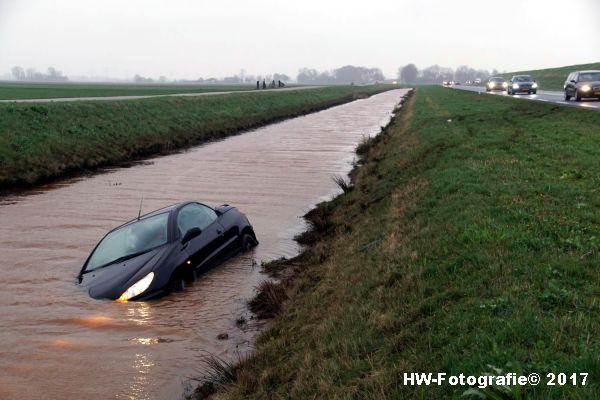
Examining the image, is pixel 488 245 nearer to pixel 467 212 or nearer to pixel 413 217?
pixel 467 212

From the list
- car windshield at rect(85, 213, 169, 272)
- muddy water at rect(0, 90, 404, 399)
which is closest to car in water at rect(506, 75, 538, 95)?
muddy water at rect(0, 90, 404, 399)

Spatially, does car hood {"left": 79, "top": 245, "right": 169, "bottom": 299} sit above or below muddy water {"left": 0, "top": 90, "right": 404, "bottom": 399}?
above

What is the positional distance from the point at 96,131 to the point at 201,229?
810 inches

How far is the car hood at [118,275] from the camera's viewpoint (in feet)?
28.6

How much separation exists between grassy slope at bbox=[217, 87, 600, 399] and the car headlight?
2.31 meters

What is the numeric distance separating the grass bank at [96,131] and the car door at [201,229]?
12.4 meters

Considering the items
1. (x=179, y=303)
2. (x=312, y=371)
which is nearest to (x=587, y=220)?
(x=312, y=371)

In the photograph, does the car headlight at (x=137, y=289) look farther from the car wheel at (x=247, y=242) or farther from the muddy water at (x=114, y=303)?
the car wheel at (x=247, y=242)

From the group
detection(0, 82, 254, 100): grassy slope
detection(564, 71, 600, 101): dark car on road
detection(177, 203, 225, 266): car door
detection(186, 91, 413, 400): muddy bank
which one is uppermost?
detection(0, 82, 254, 100): grassy slope

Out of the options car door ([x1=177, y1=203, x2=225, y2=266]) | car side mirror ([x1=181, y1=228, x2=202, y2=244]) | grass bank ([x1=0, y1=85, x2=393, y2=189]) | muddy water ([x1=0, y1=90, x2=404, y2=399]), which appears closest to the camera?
muddy water ([x1=0, y1=90, x2=404, y2=399])

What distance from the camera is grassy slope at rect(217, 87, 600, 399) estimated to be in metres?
4.68

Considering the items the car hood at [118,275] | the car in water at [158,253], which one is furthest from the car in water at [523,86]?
the car hood at [118,275]

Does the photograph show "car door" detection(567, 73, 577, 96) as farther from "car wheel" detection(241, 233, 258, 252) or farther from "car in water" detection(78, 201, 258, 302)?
"car in water" detection(78, 201, 258, 302)

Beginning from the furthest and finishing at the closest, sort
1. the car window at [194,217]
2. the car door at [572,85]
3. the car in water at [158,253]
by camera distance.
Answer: the car door at [572,85] → the car window at [194,217] → the car in water at [158,253]
